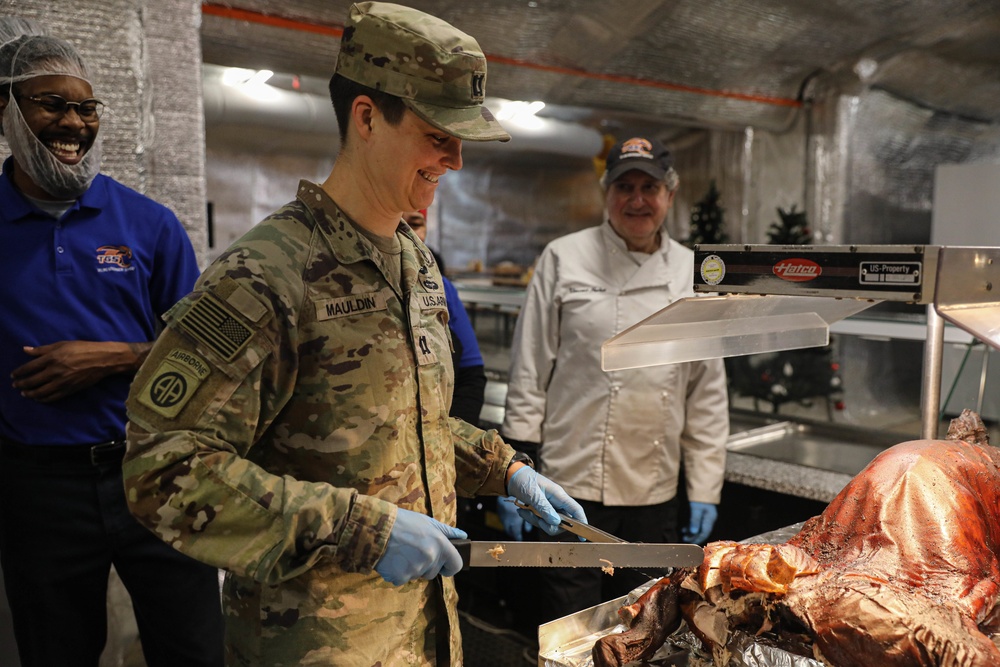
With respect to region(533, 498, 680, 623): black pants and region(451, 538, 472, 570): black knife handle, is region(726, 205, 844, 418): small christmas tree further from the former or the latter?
region(451, 538, 472, 570): black knife handle

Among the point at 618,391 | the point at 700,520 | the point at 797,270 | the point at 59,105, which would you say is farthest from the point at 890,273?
the point at 59,105

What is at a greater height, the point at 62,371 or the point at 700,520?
the point at 62,371

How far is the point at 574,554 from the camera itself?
1.29m

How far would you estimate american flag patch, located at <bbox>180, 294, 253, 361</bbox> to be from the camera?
1129 mm

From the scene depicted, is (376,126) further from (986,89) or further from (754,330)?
(986,89)

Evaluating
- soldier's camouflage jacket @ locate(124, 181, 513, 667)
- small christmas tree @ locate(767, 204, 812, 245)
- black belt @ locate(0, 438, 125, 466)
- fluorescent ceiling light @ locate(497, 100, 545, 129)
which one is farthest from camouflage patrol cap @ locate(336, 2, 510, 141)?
small christmas tree @ locate(767, 204, 812, 245)

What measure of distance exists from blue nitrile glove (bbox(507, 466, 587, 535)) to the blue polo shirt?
1122mm

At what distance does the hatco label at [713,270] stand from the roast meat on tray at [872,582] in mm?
489

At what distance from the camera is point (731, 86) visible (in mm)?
5547

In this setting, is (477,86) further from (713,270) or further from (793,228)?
(793,228)

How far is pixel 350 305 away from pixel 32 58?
134 cm

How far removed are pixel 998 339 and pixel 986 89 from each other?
654 cm

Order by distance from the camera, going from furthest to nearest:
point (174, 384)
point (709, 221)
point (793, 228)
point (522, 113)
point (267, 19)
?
1. point (709, 221)
2. point (793, 228)
3. point (522, 113)
4. point (267, 19)
5. point (174, 384)

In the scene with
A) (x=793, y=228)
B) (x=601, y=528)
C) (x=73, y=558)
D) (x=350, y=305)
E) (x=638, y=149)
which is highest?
(x=638, y=149)
